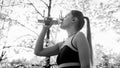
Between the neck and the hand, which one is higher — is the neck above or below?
below

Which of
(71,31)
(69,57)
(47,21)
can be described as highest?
(47,21)

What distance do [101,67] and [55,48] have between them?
395 inches

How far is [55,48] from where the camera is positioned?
1.95 meters

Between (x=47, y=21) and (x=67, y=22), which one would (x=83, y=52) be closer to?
(x=67, y=22)

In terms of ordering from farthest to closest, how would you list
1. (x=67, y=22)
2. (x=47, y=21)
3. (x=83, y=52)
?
1. (x=47, y=21)
2. (x=67, y=22)
3. (x=83, y=52)

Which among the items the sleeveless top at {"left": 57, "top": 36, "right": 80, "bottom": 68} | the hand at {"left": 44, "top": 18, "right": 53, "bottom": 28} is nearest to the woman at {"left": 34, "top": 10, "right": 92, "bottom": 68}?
the sleeveless top at {"left": 57, "top": 36, "right": 80, "bottom": 68}

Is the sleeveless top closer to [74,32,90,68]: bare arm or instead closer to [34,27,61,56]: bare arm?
[74,32,90,68]: bare arm

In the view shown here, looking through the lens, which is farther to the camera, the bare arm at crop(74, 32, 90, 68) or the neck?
the neck

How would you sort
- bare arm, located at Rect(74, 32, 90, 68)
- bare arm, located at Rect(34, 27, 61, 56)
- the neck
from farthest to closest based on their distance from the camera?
bare arm, located at Rect(34, 27, 61, 56) < the neck < bare arm, located at Rect(74, 32, 90, 68)

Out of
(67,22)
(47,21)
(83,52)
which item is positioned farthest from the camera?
(47,21)

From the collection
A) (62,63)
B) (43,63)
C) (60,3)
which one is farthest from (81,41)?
(60,3)

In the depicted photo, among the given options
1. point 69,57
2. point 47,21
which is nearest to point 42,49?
point 47,21

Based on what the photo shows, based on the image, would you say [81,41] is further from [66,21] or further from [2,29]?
[2,29]

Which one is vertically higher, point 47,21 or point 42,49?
point 47,21
